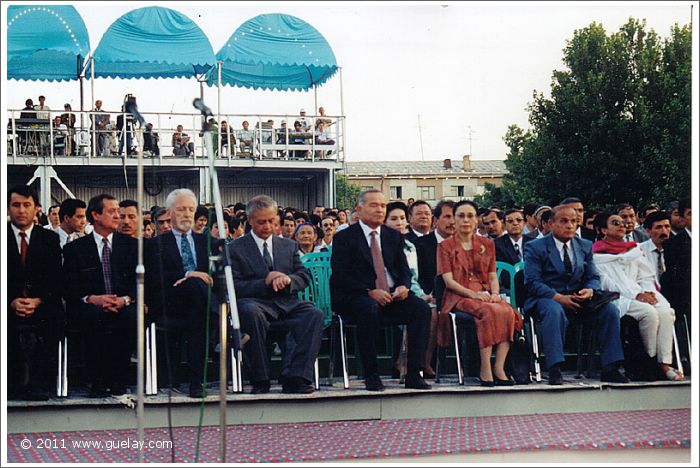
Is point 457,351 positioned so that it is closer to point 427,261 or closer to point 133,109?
point 427,261

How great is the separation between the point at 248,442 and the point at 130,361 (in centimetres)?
165

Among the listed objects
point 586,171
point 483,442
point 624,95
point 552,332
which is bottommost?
point 483,442

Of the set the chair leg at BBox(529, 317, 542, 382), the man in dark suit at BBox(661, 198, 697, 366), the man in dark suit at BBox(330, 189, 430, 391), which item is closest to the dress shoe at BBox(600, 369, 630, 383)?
the chair leg at BBox(529, 317, 542, 382)

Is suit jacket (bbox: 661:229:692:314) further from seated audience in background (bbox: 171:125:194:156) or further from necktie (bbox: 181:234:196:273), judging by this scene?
seated audience in background (bbox: 171:125:194:156)

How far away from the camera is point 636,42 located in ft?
110

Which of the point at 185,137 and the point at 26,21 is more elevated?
the point at 26,21

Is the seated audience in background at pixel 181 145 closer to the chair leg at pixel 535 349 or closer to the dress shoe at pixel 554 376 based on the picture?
the chair leg at pixel 535 349

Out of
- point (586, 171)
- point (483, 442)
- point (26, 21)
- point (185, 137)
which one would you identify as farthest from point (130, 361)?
point (586, 171)

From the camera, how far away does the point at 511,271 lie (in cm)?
972

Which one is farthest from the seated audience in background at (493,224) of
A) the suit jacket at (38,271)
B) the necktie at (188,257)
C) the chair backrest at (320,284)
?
the suit jacket at (38,271)

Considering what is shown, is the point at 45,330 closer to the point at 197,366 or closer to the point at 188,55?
the point at 197,366

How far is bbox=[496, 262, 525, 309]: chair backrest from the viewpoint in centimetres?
953

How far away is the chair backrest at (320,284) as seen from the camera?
30.4ft

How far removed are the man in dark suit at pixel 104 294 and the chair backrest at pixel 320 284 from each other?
Result: 5.05ft
